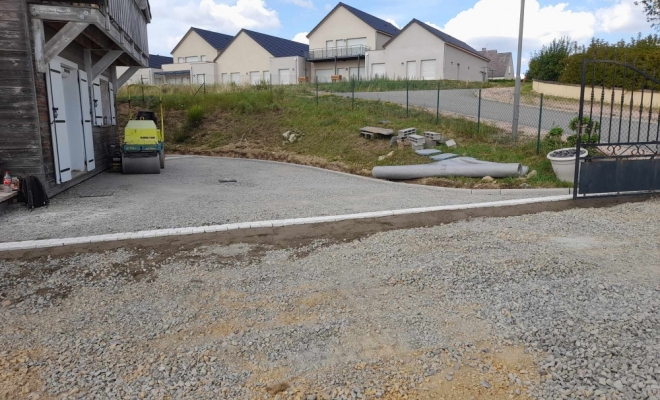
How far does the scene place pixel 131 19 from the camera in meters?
13.4

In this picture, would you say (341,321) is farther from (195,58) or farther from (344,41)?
(195,58)

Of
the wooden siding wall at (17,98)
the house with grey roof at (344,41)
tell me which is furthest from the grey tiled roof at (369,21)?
the wooden siding wall at (17,98)

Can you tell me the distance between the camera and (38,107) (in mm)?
8805

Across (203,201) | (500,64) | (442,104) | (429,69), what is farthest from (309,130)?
(500,64)

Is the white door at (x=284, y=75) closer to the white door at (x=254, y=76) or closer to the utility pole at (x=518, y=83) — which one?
the white door at (x=254, y=76)

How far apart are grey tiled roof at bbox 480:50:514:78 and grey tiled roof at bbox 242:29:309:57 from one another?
25.0m

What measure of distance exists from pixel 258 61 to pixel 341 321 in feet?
157

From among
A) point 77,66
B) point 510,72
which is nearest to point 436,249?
point 77,66

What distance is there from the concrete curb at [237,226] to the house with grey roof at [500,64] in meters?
57.7

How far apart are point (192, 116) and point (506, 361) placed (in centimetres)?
1990

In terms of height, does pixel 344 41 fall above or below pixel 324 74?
above

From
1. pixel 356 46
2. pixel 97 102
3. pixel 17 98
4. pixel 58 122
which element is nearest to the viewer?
pixel 17 98

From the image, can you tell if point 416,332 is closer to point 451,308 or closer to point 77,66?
point 451,308

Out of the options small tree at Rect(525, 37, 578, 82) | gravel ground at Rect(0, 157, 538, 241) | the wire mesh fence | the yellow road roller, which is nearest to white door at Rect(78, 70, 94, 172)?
gravel ground at Rect(0, 157, 538, 241)
